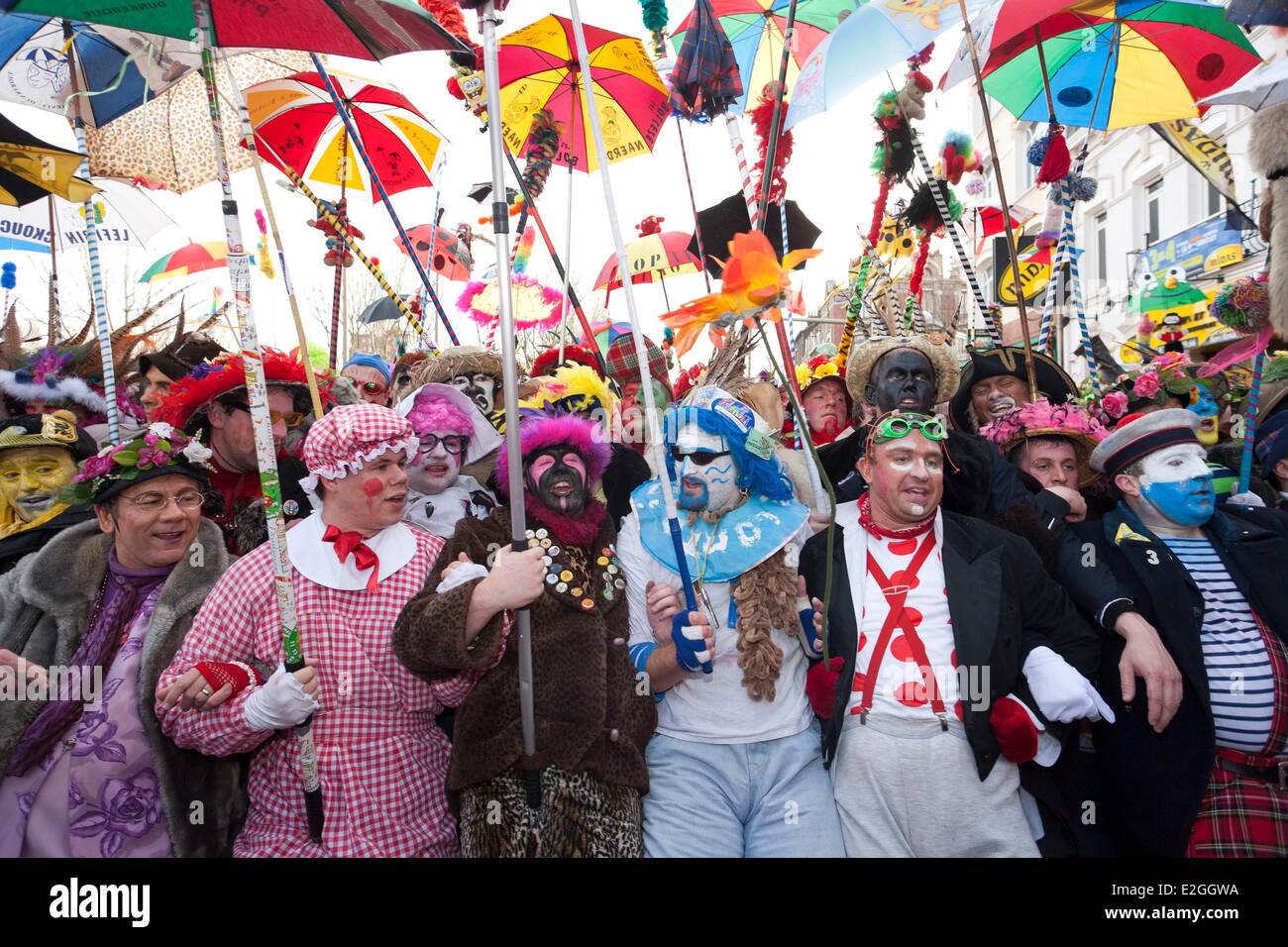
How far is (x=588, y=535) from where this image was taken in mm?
2771

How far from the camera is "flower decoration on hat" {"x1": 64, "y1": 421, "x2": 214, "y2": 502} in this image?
2.79 metres

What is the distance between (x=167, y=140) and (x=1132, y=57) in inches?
199

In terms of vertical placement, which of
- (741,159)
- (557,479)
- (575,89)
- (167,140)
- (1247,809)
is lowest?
(1247,809)

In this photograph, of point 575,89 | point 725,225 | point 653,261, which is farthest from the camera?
point 653,261

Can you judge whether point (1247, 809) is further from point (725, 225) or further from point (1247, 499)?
point (725, 225)

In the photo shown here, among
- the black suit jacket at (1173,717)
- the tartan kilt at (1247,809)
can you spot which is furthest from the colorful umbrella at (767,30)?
the tartan kilt at (1247,809)

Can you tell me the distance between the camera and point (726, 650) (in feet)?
8.91

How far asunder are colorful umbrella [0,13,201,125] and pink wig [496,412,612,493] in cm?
195

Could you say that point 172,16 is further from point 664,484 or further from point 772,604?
point 772,604

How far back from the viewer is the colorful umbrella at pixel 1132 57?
4336 millimetres

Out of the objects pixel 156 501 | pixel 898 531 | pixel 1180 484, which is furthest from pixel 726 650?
pixel 156 501

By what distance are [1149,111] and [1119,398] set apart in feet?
6.09

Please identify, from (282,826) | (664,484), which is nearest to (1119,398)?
(664,484)

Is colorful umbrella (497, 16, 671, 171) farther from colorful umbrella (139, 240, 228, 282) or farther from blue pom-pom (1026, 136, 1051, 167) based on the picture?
colorful umbrella (139, 240, 228, 282)
